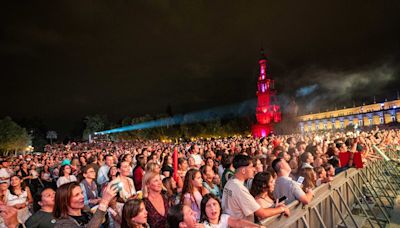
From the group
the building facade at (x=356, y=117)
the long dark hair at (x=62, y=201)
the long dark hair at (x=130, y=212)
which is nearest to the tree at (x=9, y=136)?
the long dark hair at (x=62, y=201)

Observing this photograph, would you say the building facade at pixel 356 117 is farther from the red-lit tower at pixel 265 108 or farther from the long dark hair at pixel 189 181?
the long dark hair at pixel 189 181

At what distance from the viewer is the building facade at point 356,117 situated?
93.1m

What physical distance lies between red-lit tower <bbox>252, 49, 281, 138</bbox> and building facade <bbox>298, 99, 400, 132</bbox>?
24.0 meters

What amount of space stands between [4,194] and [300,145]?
30.8ft

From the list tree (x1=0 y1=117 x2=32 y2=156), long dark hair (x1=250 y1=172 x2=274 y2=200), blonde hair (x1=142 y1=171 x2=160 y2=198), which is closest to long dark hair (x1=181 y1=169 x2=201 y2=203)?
blonde hair (x1=142 y1=171 x2=160 y2=198)

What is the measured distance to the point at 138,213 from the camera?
10.7 feet

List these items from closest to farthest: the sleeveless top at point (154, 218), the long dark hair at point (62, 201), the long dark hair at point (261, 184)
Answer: the long dark hair at point (62, 201)
the sleeveless top at point (154, 218)
the long dark hair at point (261, 184)

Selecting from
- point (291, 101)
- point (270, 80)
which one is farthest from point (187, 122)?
point (291, 101)

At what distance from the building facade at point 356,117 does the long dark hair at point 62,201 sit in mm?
94110

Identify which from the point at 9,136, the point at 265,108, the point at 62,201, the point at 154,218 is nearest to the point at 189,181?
the point at 154,218

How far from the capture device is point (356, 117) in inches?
4045

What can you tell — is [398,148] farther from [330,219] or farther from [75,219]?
[75,219]

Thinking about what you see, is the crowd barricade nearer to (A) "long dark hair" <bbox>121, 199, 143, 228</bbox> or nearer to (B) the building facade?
(A) "long dark hair" <bbox>121, 199, 143, 228</bbox>

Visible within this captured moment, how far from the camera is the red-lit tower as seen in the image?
91.0 m
